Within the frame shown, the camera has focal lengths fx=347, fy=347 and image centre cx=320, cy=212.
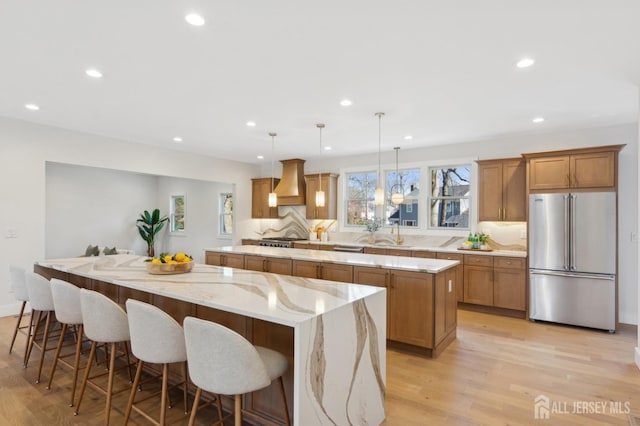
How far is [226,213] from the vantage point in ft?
29.2

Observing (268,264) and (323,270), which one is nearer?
(323,270)

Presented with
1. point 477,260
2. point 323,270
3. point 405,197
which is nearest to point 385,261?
point 323,270

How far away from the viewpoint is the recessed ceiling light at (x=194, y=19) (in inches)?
86.0

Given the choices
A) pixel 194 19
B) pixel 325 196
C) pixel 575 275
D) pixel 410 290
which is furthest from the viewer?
pixel 325 196

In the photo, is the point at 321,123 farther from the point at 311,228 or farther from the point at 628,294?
the point at 628,294

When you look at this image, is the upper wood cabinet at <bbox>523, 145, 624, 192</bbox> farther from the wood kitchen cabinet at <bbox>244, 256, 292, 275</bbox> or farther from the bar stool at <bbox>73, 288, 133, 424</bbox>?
the bar stool at <bbox>73, 288, 133, 424</bbox>

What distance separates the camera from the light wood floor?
241cm

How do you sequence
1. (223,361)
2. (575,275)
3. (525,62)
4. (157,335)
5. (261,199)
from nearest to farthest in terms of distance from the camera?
(223,361), (157,335), (525,62), (575,275), (261,199)

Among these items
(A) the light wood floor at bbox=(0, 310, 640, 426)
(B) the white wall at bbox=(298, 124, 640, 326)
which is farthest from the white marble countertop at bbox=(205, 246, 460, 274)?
(B) the white wall at bbox=(298, 124, 640, 326)

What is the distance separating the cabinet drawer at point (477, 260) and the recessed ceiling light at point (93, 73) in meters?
4.99

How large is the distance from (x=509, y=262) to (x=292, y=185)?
4309 mm

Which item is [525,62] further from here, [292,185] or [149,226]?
[149,226]

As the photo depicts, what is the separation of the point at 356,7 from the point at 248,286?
1.96m

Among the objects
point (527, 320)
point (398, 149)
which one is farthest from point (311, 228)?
point (527, 320)
